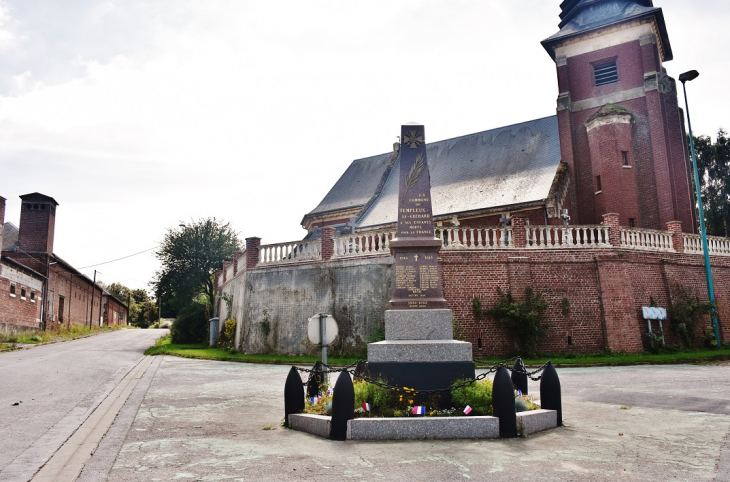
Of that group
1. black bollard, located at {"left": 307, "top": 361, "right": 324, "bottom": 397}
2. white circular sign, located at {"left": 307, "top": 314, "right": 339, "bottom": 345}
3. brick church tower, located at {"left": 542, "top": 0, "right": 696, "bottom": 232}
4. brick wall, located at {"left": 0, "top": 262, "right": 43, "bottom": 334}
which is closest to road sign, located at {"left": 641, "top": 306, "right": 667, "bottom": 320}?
brick church tower, located at {"left": 542, "top": 0, "right": 696, "bottom": 232}

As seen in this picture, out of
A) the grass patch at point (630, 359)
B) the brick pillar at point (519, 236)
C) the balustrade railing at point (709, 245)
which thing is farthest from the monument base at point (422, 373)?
the balustrade railing at point (709, 245)

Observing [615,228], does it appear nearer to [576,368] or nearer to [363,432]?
[576,368]

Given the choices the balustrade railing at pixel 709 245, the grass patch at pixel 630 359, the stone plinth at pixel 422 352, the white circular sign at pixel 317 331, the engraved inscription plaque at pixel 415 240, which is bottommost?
the grass patch at pixel 630 359

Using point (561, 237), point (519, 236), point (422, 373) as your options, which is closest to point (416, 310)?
point (422, 373)

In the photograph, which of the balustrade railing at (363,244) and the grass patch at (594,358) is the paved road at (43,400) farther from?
the balustrade railing at (363,244)

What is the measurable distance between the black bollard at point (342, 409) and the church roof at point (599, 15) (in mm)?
24757

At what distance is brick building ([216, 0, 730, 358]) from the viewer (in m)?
17.8

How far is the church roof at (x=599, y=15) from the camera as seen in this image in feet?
82.4

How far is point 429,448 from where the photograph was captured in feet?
19.9

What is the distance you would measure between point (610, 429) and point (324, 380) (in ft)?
13.7

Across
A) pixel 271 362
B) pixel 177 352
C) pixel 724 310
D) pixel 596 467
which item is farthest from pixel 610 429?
pixel 177 352

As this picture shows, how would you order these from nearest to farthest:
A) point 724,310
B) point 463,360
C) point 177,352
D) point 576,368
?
point 463,360, point 576,368, point 724,310, point 177,352

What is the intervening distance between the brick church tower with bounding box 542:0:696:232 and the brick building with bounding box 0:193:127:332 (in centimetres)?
2992

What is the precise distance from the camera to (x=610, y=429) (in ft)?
23.0
